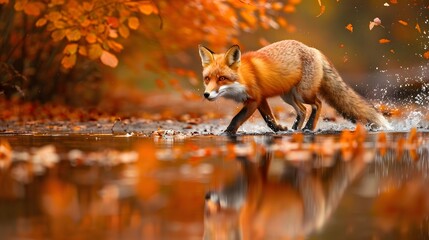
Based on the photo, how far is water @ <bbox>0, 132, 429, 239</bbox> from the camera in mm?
4180

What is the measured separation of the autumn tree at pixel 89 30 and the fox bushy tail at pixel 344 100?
289cm

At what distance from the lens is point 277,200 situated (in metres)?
5.02

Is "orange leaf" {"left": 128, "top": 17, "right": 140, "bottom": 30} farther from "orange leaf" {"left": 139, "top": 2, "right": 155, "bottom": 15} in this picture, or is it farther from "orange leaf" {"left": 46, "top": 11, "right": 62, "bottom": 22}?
"orange leaf" {"left": 46, "top": 11, "right": 62, "bottom": 22}

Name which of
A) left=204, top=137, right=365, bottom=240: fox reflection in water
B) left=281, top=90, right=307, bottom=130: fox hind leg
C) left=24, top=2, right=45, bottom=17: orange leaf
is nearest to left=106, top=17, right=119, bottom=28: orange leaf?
left=24, top=2, right=45, bottom=17: orange leaf

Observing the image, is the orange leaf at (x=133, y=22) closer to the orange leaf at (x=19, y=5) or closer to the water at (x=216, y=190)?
the orange leaf at (x=19, y=5)

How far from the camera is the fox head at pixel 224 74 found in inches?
365

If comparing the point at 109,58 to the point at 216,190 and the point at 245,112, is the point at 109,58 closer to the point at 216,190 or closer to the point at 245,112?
the point at 245,112

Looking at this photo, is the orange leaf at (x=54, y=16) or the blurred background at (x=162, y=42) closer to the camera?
the orange leaf at (x=54, y=16)

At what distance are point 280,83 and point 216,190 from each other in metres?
5.04

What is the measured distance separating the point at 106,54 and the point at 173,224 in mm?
7708

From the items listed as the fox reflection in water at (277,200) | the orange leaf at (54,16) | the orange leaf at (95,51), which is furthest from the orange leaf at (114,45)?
the fox reflection in water at (277,200)

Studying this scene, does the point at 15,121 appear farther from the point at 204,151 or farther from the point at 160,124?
the point at 204,151

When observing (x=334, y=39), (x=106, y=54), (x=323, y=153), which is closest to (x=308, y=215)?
(x=323, y=153)

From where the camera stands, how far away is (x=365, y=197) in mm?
5160
